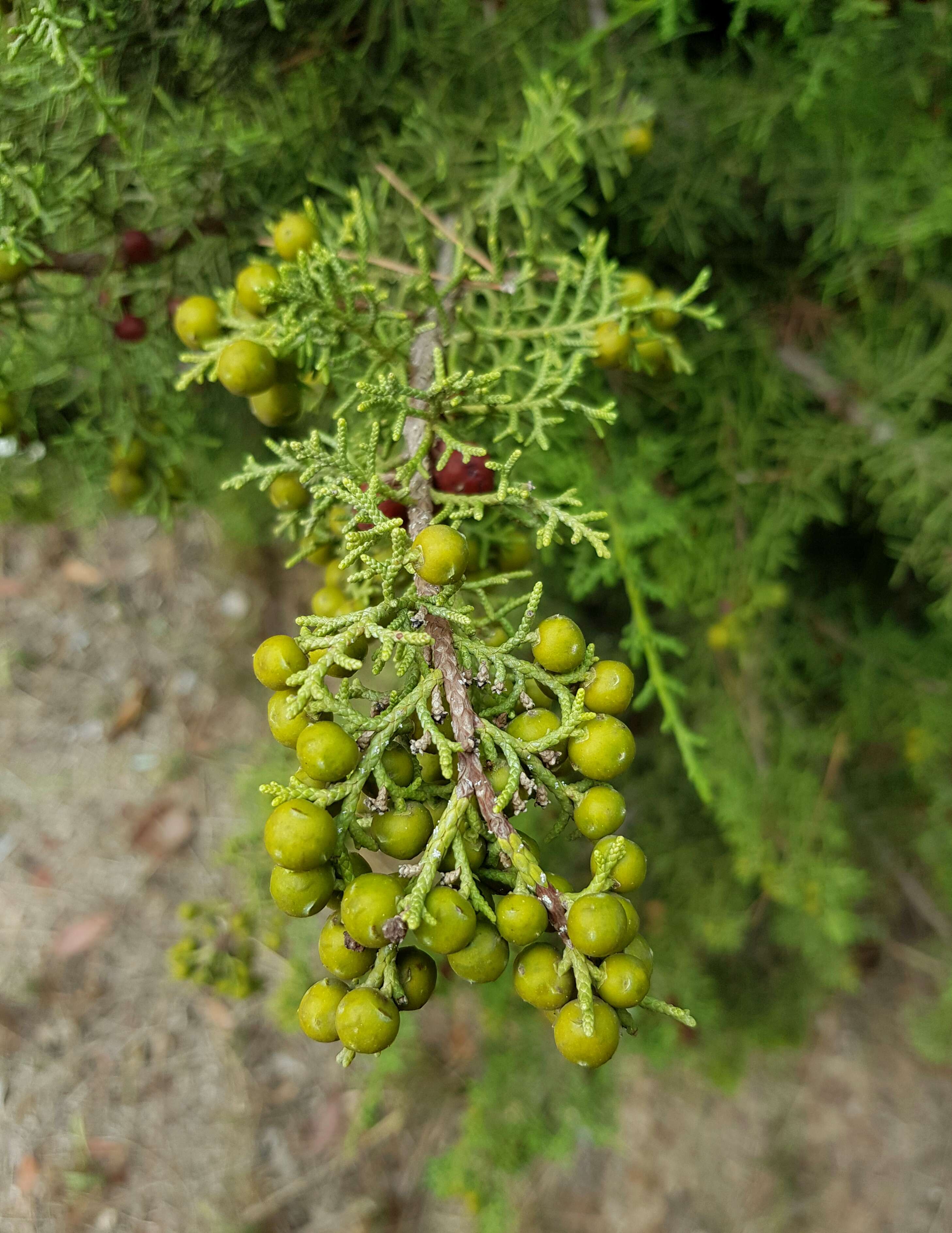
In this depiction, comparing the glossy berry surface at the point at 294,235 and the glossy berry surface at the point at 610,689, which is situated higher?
the glossy berry surface at the point at 294,235

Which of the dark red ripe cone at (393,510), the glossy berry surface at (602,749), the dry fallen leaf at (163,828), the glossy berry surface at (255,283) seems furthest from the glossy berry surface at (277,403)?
the dry fallen leaf at (163,828)

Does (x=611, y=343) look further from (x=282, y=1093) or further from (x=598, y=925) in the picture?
(x=282, y=1093)

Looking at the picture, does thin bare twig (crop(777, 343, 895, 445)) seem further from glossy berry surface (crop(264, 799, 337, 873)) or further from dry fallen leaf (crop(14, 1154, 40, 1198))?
dry fallen leaf (crop(14, 1154, 40, 1198))

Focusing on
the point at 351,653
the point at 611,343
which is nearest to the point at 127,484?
the point at 351,653

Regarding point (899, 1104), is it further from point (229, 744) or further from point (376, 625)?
point (376, 625)

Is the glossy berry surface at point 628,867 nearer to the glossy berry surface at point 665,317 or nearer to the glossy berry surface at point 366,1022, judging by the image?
the glossy berry surface at point 366,1022

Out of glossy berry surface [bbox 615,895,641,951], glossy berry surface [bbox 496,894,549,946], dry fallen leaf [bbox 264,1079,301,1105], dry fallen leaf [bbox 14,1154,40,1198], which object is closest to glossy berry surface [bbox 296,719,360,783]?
glossy berry surface [bbox 496,894,549,946]
